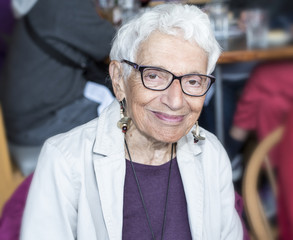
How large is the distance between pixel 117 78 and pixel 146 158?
21cm

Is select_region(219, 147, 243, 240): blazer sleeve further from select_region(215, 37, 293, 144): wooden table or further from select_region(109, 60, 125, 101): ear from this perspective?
select_region(215, 37, 293, 144): wooden table

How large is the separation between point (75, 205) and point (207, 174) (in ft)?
1.13

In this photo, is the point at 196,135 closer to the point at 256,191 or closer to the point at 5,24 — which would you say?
the point at 256,191

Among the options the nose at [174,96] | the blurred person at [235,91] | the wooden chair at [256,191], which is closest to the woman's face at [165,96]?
the nose at [174,96]

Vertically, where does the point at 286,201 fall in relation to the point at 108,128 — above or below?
below

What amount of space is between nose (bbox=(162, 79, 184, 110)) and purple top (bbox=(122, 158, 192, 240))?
198 mm

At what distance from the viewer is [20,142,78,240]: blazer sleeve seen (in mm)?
929

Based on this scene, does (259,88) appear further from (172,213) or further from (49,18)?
(172,213)

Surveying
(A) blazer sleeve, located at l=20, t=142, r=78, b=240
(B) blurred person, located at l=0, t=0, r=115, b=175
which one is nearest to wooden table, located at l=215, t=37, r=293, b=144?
(B) blurred person, located at l=0, t=0, r=115, b=175

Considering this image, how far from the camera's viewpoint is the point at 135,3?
2.44m

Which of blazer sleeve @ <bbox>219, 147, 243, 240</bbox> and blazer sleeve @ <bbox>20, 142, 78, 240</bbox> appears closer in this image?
blazer sleeve @ <bbox>20, 142, 78, 240</bbox>

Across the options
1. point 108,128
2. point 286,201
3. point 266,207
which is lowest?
point 266,207

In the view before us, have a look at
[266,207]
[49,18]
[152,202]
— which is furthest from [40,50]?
[266,207]

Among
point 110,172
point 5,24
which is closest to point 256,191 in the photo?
point 110,172
